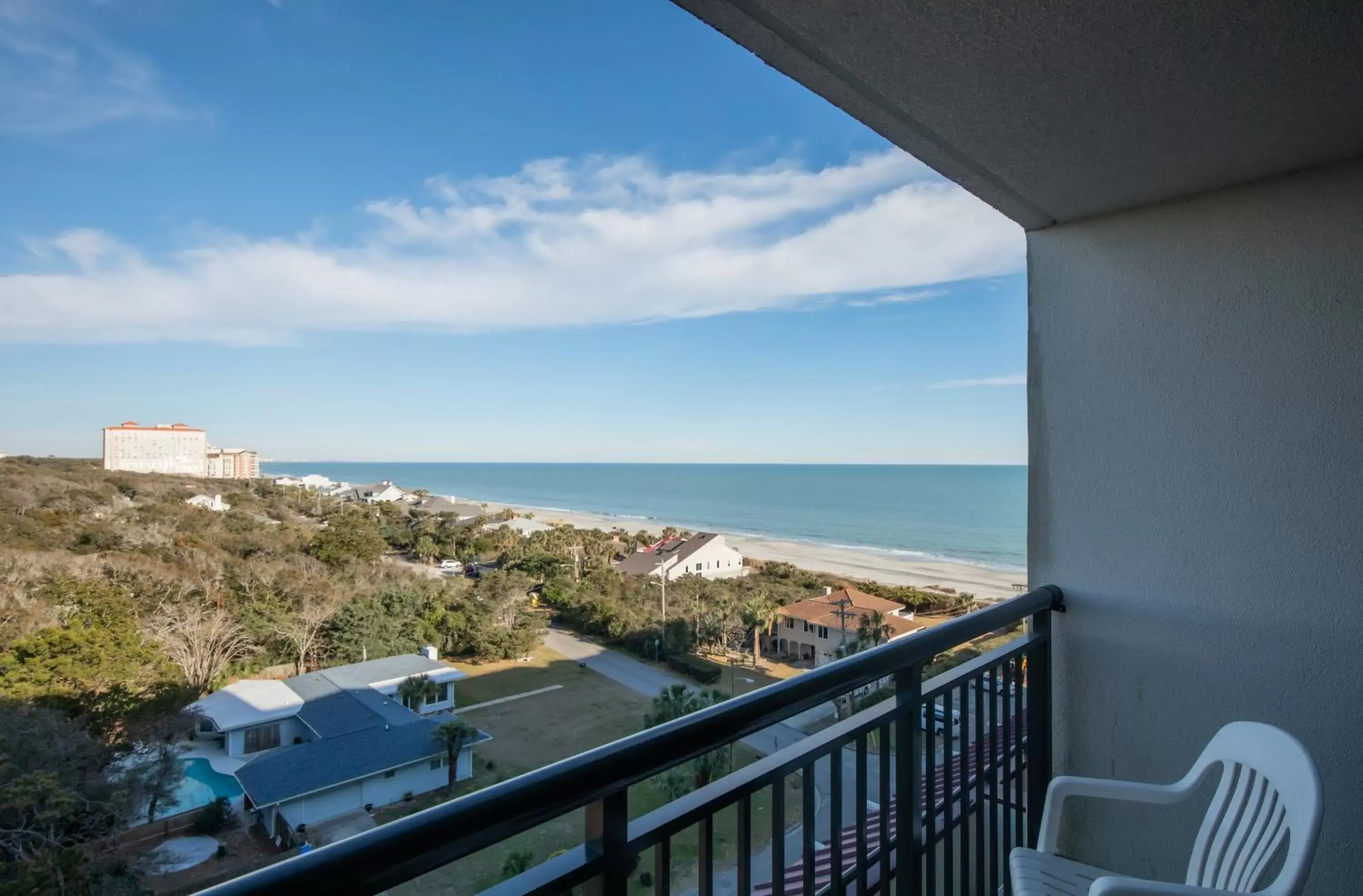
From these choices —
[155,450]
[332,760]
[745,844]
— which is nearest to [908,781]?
[745,844]

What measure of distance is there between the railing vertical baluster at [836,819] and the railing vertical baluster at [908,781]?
18 cm

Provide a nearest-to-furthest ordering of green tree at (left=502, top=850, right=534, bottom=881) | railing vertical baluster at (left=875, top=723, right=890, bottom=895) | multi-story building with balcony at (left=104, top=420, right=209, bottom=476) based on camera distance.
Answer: railing vertical baluster at (left=875, top=723, right=890, bottom=895), green tree at (left=502, top=850, right=534, bottom=881), multi-story building with balcony at (left=104, top=420, right=209, bottom=476)

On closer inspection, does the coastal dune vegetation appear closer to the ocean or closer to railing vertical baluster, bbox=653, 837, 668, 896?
the ocean

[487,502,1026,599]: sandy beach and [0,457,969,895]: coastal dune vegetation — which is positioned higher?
[0,457,969,895]: coastal dune vegetation

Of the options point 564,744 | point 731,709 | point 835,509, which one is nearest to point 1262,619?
point 731,709

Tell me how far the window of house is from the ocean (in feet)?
31.0

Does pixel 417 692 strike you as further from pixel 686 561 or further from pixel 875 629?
pixel 686 561

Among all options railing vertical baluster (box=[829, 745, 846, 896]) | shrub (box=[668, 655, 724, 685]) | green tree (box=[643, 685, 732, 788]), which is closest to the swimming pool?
green tree (box=[643, 685, 732, 788])

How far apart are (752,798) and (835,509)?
33.9 meters

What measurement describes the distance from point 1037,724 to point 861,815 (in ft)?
3.09

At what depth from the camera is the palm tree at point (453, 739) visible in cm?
709

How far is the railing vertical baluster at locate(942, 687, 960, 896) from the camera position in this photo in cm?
142

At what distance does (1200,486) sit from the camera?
1661mm

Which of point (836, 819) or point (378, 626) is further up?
point (836, 819)
